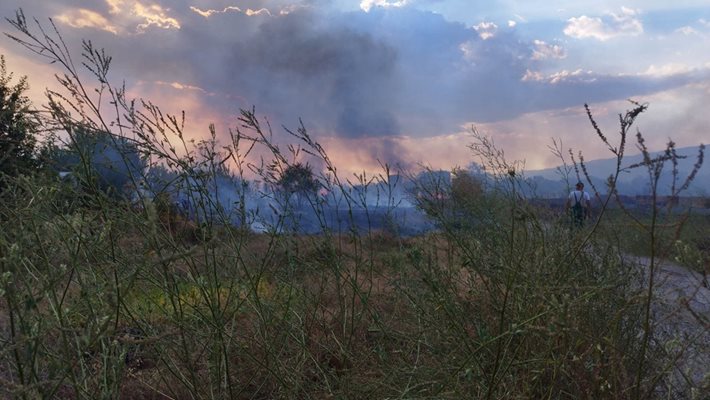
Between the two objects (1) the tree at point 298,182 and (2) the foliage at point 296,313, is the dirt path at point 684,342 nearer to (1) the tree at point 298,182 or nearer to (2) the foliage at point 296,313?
(2) the foliage at point 296,313

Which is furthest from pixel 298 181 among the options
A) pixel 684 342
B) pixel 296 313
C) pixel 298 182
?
pixel 684 342

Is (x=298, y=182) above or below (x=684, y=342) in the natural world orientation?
above

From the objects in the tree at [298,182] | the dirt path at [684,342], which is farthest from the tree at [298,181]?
the dirt path at [684,342]

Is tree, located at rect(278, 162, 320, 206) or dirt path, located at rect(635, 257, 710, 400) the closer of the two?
dirt path, located at rect(635, 257, 710, 400)

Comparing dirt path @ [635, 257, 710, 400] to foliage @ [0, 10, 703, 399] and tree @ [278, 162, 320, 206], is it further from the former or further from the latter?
tree @ [278, 162, 320, 206]

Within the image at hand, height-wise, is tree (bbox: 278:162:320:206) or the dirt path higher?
tree (bbox: 278:162:320:206)

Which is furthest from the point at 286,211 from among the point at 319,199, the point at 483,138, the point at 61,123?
the point at 483,138

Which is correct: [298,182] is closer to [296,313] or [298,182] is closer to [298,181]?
[298,181]

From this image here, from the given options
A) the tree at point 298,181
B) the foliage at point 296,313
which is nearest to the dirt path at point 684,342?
the foliage at point 296,313

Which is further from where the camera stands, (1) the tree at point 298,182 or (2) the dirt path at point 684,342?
(1) the tree at point 298,182

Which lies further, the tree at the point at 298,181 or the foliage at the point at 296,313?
the tree at the point at 298,181

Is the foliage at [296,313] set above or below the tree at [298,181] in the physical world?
below

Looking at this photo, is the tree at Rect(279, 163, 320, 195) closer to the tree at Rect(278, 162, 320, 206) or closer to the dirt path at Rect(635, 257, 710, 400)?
the tree at Rect(278, 162, 320, 206)

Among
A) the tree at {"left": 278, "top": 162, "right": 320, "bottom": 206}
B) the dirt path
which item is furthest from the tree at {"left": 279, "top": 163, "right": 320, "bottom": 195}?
the dirt path
